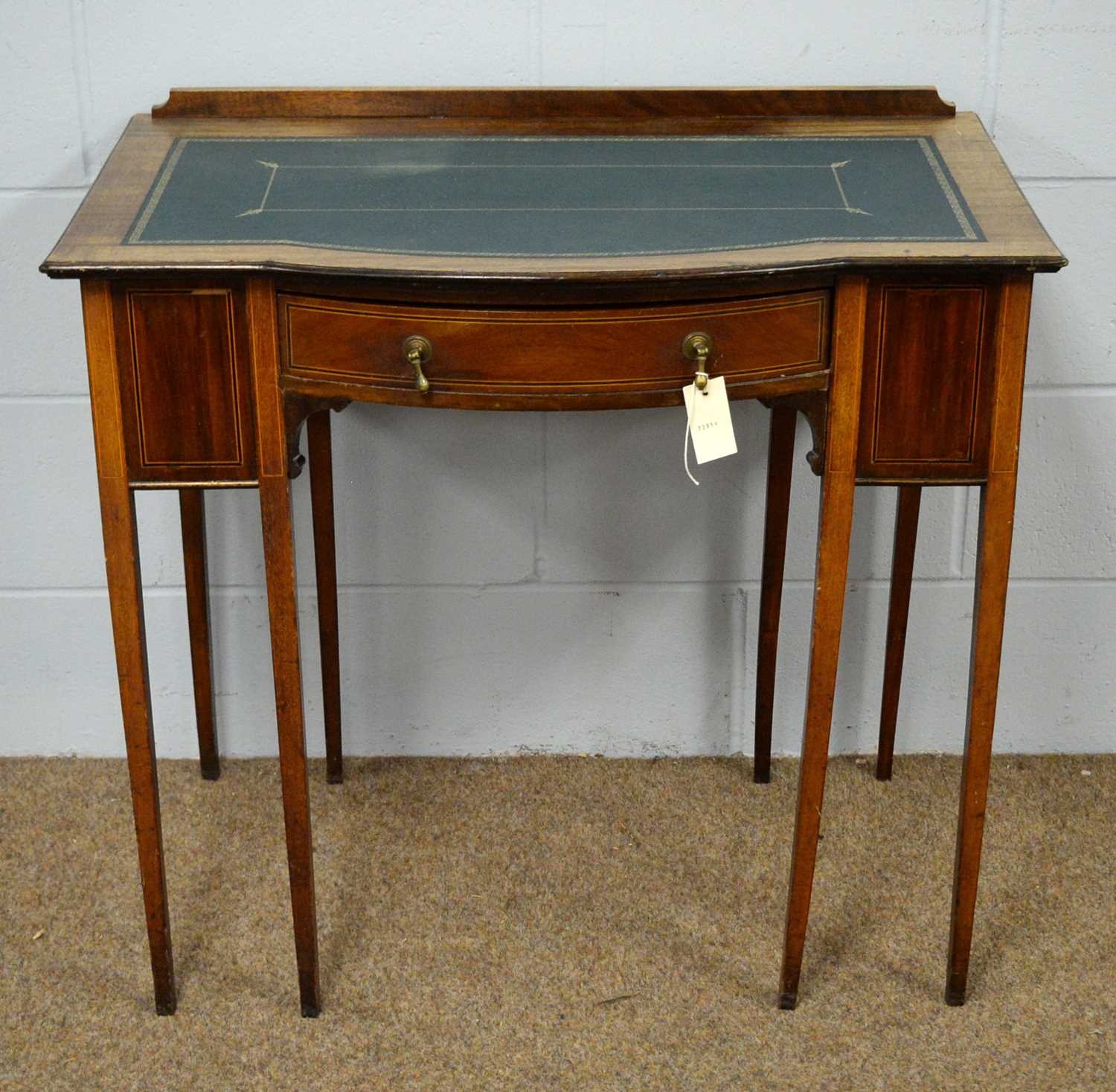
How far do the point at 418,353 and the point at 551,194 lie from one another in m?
0.30

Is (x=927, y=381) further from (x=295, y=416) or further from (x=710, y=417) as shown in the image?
(x=295, y=416)

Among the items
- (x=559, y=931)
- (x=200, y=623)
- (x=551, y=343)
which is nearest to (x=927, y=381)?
(x=551, y=343)

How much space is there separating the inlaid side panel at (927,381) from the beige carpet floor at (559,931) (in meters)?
0.73

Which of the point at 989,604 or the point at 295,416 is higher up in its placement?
the point at 295,416

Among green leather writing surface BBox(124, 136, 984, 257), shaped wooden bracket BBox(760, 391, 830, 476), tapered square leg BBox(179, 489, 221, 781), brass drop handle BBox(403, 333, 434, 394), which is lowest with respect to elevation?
tapered square leg BBox(179, 489, 221, 781)

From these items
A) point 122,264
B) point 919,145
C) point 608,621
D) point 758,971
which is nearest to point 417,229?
point 122,264

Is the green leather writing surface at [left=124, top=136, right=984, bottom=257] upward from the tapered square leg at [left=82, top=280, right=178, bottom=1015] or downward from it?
upward

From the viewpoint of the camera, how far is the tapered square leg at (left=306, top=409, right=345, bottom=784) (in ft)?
7.22

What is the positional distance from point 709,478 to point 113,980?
1.12 metres

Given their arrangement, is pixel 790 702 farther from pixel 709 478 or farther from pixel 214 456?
pixel 214 456

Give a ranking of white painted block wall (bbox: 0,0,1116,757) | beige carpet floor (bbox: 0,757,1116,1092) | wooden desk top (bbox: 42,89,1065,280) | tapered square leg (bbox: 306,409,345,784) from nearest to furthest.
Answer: wooden desk top (bbox: 42,89,1065,280) → beige carpet floor (bbox: 0,757,1116,1092) → white painted block wall (bbox: 0,0,1116,757) → tapered square leg (bbox: 306,409,345,784)

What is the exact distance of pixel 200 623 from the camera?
7.58 feet

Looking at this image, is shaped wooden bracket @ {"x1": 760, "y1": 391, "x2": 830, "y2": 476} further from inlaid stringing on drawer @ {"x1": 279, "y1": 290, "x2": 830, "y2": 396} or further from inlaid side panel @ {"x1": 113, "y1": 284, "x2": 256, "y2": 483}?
inlaid side panel @ {"x1": 113, "y1": 284, "x2": 256, "y2": 483}

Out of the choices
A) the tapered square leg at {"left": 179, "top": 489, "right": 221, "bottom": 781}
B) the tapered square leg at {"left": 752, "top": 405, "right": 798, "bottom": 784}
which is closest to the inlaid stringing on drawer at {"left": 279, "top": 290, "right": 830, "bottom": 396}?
the tapered square leg at {"left": 752, "top": 405, "right": 798, "bottom": 784}
